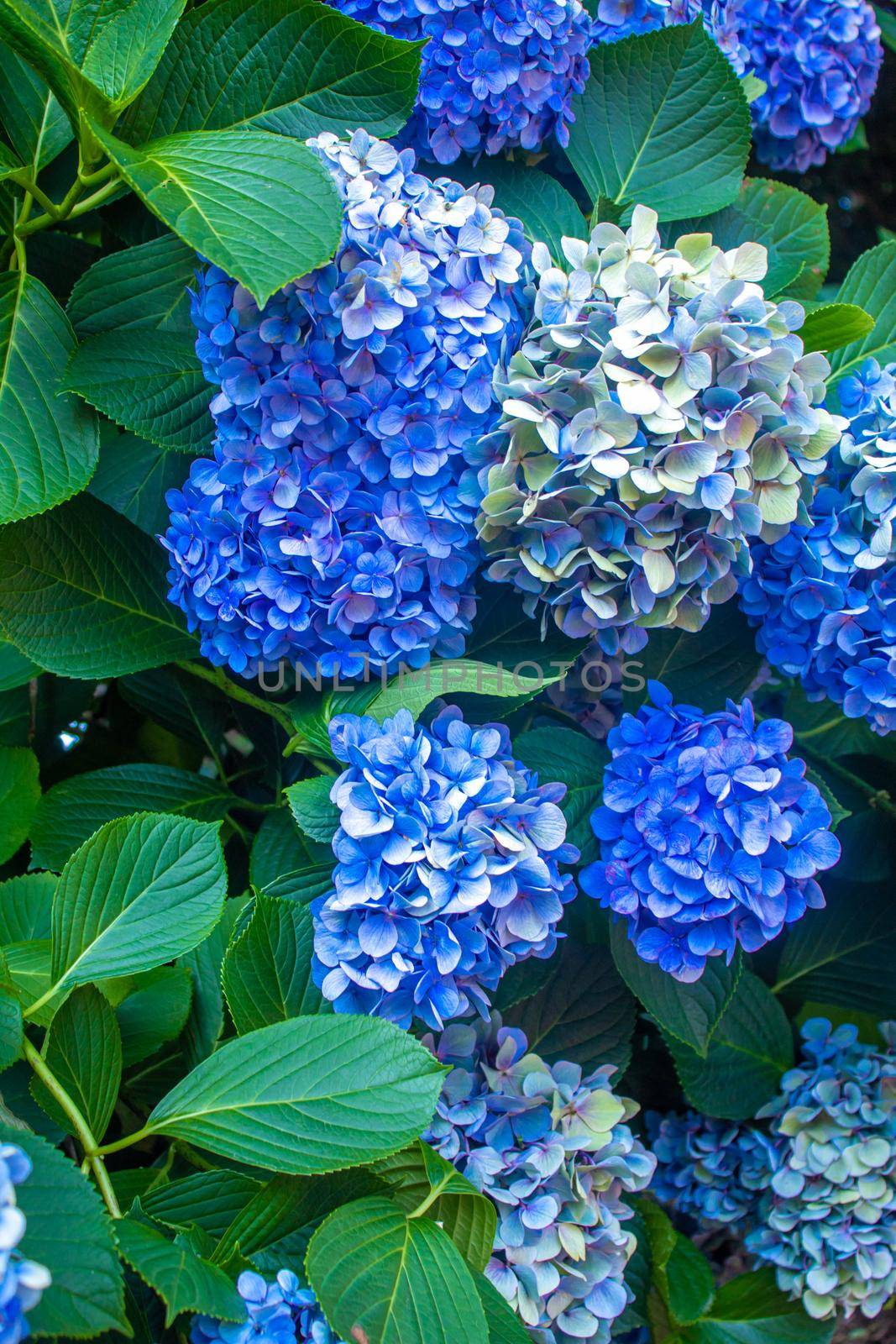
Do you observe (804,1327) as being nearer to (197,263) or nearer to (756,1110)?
(756,1110)

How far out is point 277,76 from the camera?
2.96 feet

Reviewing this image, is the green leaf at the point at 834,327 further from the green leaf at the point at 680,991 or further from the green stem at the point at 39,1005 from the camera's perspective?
the green stem at the point at 39,1005

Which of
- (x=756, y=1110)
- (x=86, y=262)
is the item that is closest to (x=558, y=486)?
(x=86, y=262)

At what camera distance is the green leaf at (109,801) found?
1.00 meters

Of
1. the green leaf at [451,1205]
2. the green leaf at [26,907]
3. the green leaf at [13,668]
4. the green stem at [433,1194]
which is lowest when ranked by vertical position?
the green leaf at [451,1205]

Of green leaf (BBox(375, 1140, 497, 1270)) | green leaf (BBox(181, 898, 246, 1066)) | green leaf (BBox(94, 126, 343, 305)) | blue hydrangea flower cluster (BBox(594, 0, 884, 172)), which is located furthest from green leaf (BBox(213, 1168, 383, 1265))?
blue hydrangea flower cluster (BBox(594, 0, 884, 172))

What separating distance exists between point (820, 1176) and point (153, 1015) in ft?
2.09

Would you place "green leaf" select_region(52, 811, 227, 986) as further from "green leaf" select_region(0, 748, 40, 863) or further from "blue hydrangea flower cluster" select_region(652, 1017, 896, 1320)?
"blue hydrangea flower cluster" select_region(652, 1017, 896, 1320)

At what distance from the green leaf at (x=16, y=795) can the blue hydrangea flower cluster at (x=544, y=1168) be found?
1.28 feet

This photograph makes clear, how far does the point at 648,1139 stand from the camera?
1.27m

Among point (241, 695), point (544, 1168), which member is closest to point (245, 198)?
point (241, 695)


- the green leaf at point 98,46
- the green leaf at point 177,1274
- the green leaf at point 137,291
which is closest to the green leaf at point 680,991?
the green leaf at point 177,1274

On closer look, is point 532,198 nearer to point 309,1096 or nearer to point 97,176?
point 97,176

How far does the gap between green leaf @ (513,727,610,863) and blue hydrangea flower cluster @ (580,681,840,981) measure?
0.04 meters
